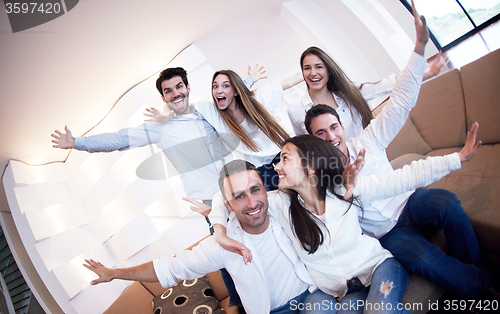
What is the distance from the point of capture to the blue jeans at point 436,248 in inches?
30.6

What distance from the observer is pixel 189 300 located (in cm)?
134

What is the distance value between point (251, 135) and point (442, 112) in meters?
1.08

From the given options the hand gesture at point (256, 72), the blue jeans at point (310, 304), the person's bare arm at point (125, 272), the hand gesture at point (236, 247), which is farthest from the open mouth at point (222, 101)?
the blue jeans at point (310, 304)

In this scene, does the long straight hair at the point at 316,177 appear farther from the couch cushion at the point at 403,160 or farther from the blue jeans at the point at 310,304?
the couch cushion at the point at 403,160

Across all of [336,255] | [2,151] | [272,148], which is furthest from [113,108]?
[336,255]

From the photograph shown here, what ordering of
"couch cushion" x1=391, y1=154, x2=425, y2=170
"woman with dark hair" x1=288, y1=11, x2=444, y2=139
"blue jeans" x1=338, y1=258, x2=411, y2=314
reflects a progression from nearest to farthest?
1. "blue jeans" x1=338, y1=258, x2=411, y2=314
2. "woman with dark hair" x1=288, y1=11, x2=444, y2=139
3. "couch cushion" x1=391, y1=154, x2=425, y2=170

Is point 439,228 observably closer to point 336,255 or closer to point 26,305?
point 336,255

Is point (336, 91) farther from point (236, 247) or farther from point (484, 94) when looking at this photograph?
point (236, 247)

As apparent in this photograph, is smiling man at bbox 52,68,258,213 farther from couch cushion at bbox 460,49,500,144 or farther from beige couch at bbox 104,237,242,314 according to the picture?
couch cushion at bbox 460,49,500,144

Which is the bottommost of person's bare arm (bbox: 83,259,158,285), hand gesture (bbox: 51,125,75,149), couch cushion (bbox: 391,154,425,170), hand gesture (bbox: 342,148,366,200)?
couch cushion (bbox: 391,154,425,170)

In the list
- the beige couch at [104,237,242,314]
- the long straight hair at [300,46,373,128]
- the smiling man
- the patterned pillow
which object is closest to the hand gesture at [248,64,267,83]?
the long straight hair at [300,46,373,128]

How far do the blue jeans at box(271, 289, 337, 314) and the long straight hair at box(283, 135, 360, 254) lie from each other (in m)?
0.16

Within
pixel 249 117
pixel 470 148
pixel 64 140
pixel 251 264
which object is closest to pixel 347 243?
pixel 251 264

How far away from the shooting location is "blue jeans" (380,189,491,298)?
0.78 meters
